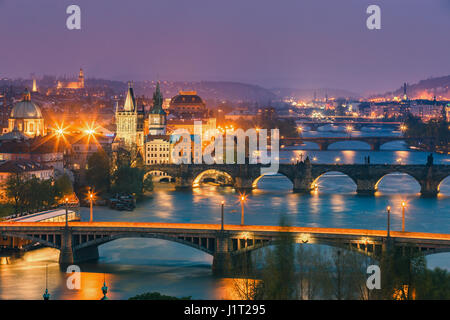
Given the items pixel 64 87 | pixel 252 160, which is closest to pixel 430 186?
pixel 252 160

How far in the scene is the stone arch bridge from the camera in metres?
31.8

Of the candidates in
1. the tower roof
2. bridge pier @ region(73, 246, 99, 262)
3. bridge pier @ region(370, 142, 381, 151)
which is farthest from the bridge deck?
bridge pier @ region(370, 142, 381, 151)

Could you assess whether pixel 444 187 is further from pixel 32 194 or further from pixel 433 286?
pixel 433 286

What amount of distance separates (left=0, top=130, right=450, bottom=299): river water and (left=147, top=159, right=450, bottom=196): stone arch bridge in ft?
1.37

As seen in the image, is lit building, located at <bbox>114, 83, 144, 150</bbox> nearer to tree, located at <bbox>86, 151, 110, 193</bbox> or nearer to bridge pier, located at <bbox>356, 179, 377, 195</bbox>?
tree, located at <bbox>86, 151, 110, 193</bbox>

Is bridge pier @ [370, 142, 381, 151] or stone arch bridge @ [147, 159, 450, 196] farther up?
bridge pier @ [370, 142, 381, 151]

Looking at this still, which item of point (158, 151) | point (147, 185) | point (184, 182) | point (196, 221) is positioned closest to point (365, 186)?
point (184, 182)

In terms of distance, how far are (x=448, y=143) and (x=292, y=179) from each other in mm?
22398

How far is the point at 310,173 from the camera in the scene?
1287 inches

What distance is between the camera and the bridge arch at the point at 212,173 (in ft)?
112

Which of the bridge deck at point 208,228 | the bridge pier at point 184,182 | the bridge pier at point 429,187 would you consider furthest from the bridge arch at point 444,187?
the bridge deck at point 208,228
